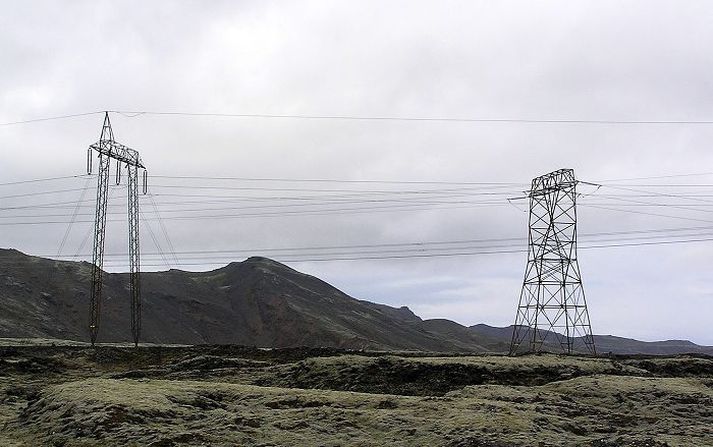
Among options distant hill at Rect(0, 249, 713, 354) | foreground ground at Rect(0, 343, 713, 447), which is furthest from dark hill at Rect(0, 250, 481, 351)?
foreground ground at Rect(0, 343, 713, 447)

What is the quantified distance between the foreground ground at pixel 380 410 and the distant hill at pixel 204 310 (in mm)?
78371

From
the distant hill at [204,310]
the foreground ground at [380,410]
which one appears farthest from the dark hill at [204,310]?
the foreground ground at [380,410]

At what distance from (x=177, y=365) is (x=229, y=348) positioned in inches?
571

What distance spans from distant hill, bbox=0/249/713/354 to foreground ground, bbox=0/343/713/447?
3085 inches

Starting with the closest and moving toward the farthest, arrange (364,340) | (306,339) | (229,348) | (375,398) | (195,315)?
1. (375,398)
2. (229,348)
3. (364,340)
4. (306,339)
5. (195,315)

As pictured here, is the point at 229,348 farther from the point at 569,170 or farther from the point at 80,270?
the point at 80,270

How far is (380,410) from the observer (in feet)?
81.6

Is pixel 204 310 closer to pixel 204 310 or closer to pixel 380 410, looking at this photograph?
pixel 204 310

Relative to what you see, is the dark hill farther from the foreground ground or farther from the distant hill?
the foreground ground

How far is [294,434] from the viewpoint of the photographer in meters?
22.5

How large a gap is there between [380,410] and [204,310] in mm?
137440

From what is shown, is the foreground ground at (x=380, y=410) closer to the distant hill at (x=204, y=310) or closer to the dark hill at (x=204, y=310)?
the distant hill at (x=204, y=310)

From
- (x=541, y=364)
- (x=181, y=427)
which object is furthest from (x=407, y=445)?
(x=541, y=364)

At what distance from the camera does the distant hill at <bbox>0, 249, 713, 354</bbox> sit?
4956 inches
